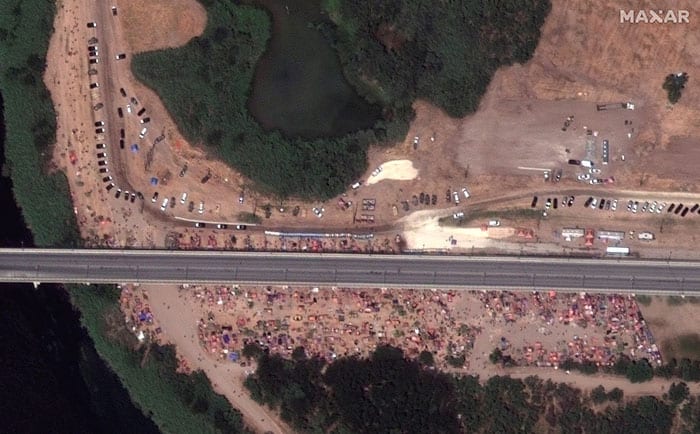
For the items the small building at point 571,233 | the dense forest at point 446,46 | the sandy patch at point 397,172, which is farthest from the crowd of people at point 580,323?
the dense forest at point 446,46

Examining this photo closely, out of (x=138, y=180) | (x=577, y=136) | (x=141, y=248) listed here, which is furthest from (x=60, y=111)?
(x=577, y=136)

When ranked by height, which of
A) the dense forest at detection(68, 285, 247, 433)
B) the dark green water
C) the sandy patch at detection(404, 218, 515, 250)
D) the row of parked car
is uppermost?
the dark green water

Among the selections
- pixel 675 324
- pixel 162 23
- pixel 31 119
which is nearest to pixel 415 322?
pixel 675 324

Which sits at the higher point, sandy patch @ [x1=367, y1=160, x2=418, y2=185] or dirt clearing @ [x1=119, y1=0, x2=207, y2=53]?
dirt clearing @ [x1=119, y1=0, x2=207, y2=53]

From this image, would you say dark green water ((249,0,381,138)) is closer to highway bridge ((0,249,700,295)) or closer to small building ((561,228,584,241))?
highway bridge ((0,249,700,295))

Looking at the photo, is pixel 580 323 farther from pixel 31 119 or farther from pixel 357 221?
pixel 31 119

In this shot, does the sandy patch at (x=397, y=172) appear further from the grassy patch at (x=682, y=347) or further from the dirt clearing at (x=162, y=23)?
the grassy patch at (x=682, y=347)

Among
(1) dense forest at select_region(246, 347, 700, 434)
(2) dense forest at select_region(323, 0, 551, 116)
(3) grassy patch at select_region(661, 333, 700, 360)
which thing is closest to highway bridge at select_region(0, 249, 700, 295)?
(3) grassy patch at select_region(661, 333, 700, 360)

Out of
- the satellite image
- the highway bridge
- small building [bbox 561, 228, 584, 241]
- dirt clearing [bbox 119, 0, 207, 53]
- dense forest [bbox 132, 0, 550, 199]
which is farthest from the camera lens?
dirt clearing [bbox 119, 0, 207, 53]
